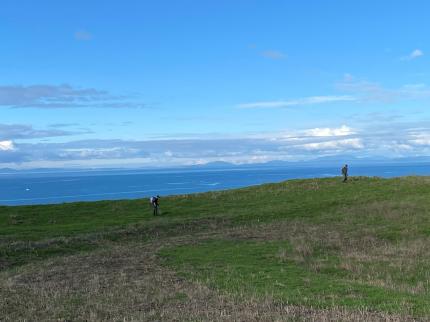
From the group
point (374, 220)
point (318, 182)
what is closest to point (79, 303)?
point (374, 220)

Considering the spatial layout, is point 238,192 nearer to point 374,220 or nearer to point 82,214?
point 82,214

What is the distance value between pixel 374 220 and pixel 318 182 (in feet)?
78.0

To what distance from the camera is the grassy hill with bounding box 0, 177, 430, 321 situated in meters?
14.5

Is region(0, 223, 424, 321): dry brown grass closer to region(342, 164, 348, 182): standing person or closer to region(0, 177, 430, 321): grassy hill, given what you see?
region(0, 177, 430, 321): grassy hill

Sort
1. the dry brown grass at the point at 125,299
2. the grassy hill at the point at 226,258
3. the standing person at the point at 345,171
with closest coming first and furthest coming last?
the dry brown grass at the point at 125,299
the grassy hill at the point at 226,258
the standing person at the point at 345,171

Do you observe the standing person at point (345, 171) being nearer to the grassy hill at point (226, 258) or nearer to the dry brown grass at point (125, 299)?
the grassy hill at point (226, 258)

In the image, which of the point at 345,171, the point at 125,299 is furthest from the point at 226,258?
the point at 345,171

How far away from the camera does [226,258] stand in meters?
25.2

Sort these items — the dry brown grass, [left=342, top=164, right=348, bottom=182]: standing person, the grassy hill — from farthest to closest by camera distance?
[left=342, top=164, right=348, bottom=182]: standing person → the grassy hill → the dry brown grass

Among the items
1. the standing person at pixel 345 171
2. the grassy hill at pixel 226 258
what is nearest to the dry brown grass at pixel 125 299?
the grassy hill at pixel 226 258

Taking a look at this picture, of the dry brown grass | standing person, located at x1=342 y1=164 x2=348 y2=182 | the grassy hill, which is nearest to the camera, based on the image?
the dry brown grass

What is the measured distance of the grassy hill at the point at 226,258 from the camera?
14.5 meters

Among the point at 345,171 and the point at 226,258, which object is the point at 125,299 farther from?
the point at 345,171

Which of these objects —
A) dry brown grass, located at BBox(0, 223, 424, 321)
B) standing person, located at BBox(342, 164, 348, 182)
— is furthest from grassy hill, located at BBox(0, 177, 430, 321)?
standing person, located at BBox(342, 164, 348, 182)
